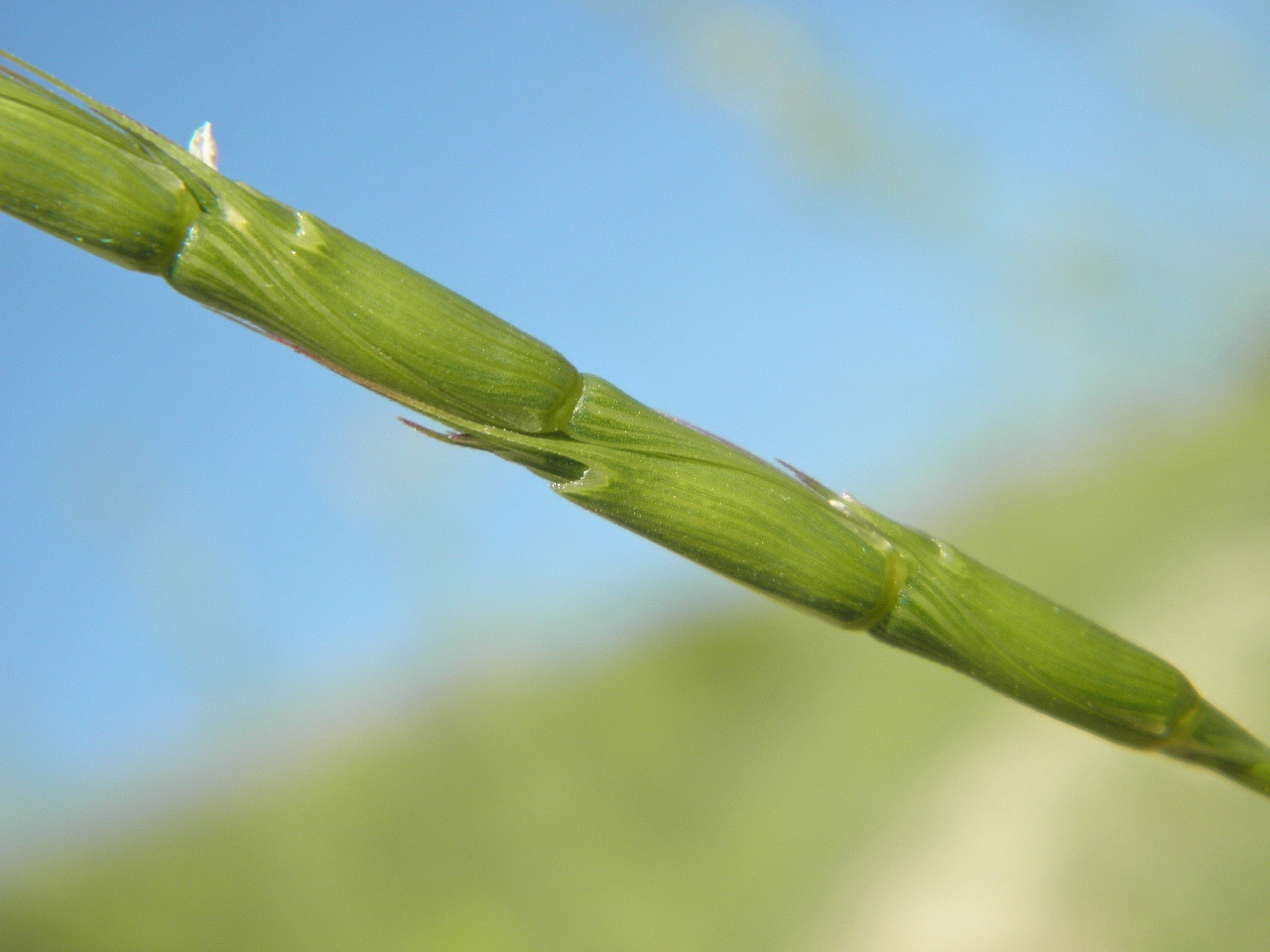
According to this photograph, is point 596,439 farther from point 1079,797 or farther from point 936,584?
point 1079,797

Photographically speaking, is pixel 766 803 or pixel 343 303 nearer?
pixel 343 303

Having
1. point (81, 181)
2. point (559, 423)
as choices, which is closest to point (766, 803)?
point (559, 423)

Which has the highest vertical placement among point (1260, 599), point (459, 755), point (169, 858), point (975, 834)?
point (1260, 599)

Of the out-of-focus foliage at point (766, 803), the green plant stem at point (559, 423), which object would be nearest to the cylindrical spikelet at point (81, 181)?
the green plant stem at point (559, 423)

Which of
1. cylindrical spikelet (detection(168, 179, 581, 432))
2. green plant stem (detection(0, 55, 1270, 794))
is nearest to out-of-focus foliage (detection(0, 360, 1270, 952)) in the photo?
green plant stem (detection(0, 55, 1270, 794))

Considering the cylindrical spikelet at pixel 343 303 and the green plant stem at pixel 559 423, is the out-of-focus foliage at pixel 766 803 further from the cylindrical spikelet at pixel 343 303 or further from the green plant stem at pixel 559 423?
the cylindrical spikelet at pixel 343 303

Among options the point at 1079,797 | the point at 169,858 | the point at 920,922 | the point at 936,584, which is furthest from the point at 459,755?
the point at 936,584

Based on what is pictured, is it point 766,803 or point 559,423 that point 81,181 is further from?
point 766,803
